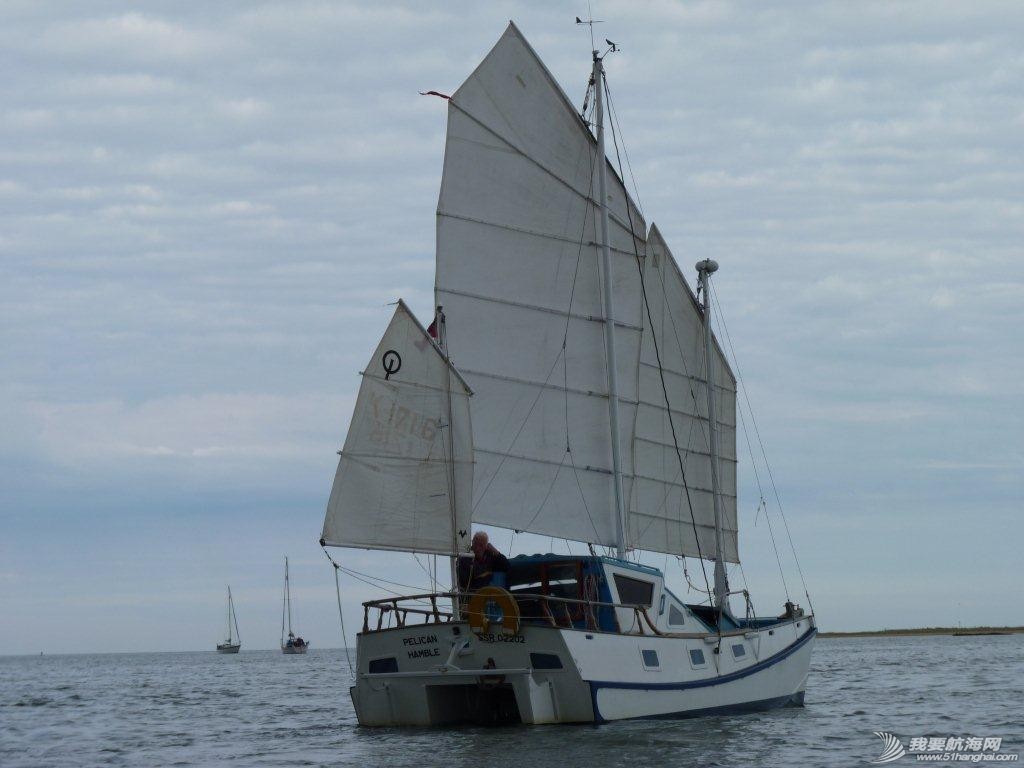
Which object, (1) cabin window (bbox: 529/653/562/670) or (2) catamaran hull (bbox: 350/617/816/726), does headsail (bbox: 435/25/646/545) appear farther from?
(1) cabin window (bbox: 529/653/562/670)

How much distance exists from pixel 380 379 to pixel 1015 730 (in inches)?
571

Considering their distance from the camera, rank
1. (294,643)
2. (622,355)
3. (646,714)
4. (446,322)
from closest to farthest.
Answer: (646,714)
(446,322)
(622,355)
(294,643)

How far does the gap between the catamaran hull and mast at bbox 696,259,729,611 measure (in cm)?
642

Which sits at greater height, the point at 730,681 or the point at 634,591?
the point at 634,591

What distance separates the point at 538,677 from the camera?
2383 cm

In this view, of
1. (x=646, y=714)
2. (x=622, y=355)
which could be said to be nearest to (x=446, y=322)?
(x=622, y=355)

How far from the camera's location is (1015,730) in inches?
1035

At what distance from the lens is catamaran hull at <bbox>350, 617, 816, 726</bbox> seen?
23641 millimetres

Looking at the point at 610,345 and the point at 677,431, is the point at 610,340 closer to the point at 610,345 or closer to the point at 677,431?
the point at 610,345

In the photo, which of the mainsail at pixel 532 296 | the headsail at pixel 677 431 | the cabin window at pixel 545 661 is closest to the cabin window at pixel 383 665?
the cabin window at pixel 545 661

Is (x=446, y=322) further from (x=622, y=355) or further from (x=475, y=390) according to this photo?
(x=622, y=355)

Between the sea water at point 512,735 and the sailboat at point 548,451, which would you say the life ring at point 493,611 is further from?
the sea water at point 512,735

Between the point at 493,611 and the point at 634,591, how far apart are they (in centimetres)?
392
